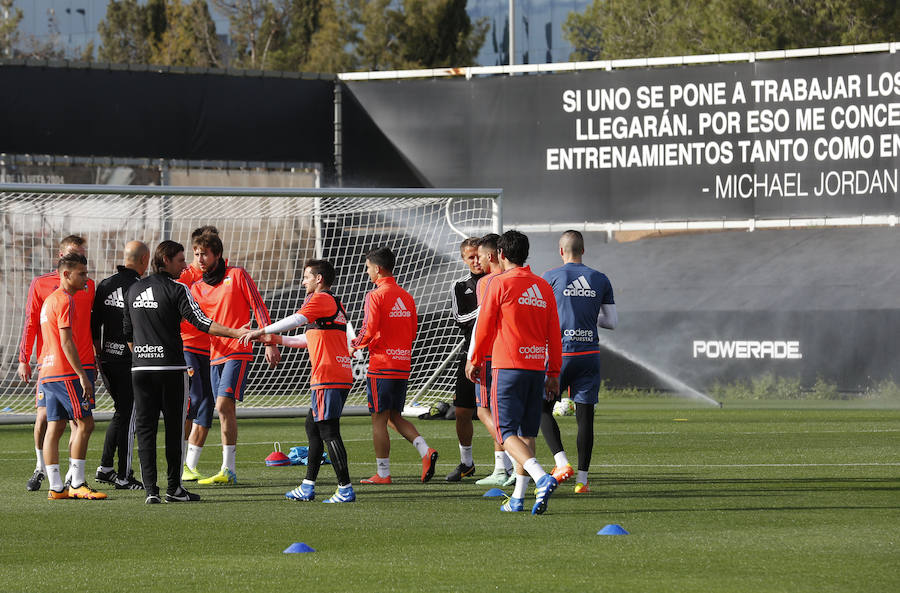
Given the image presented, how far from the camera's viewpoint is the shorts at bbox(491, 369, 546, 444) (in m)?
9.69

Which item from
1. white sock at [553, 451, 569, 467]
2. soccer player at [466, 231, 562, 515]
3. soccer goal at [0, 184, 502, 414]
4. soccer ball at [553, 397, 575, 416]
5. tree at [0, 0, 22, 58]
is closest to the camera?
soccer player at [466, 231, 562, 515]

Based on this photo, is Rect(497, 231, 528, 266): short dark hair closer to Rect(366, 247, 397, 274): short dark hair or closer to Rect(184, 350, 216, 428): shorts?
Rect(366, 247, 397, 274): short dark hair

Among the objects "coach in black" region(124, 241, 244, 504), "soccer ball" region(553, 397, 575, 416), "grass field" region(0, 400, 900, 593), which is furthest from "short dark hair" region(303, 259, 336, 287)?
"soccer ball" region(553, 397, 575, 416)

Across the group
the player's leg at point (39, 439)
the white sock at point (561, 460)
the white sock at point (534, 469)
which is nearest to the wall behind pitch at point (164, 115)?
the player's leg at point (39, 439)

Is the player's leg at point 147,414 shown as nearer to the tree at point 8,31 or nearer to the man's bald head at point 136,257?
the man's bald head at point 136,257

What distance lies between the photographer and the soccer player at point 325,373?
10.3 meters

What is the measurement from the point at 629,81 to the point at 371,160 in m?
4.41

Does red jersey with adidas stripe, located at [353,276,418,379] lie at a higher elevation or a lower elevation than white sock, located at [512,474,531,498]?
higher

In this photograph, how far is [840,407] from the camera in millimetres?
20328

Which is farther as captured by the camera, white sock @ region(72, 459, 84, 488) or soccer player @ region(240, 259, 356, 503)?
white sock @ region(72, 459, 84, 488)

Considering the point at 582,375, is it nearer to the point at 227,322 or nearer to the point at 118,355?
the point at 227,322

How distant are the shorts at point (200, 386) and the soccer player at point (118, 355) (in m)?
0.49

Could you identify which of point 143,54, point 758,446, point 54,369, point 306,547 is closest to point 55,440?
point 54,369

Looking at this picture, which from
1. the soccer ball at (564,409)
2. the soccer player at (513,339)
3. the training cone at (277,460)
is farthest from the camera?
the soccer ball at (564,409)
